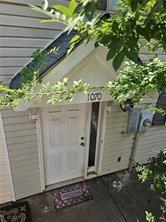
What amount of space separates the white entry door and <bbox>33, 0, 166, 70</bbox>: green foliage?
2.91m

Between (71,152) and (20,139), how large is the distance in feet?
4.42

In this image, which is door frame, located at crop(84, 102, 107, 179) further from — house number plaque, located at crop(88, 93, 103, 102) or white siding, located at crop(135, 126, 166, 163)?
white siding, located at crop(135, 126, 166, 163)

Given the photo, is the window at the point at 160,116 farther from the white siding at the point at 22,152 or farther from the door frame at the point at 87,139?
the white siding at the point at 22,152

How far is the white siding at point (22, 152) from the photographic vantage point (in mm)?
3273

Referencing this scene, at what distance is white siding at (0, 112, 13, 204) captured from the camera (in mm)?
3407

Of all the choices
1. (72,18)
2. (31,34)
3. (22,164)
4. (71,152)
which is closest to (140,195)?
(71,152)

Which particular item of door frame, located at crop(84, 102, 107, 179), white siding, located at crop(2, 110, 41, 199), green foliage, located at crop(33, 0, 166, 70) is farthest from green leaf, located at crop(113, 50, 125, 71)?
door frame, located at crop(84, 102, 107, 179)

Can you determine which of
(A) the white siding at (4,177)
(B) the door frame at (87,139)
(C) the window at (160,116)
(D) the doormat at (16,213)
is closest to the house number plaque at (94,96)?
(B) the door frame at (87,139)

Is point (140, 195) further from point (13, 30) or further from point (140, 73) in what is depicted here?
A: point (13, 30)

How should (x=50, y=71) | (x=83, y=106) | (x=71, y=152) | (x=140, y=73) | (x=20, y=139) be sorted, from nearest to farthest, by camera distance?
(x=140, y=73), (x=50, y=71), (x=20, y=139), (x=83, y=106), (x=71, y=152)

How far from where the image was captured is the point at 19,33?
2.77m

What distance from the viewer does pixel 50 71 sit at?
2223 millimetres

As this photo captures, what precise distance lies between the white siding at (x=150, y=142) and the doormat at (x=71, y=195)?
1826 millimetres

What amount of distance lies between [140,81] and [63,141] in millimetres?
3060
